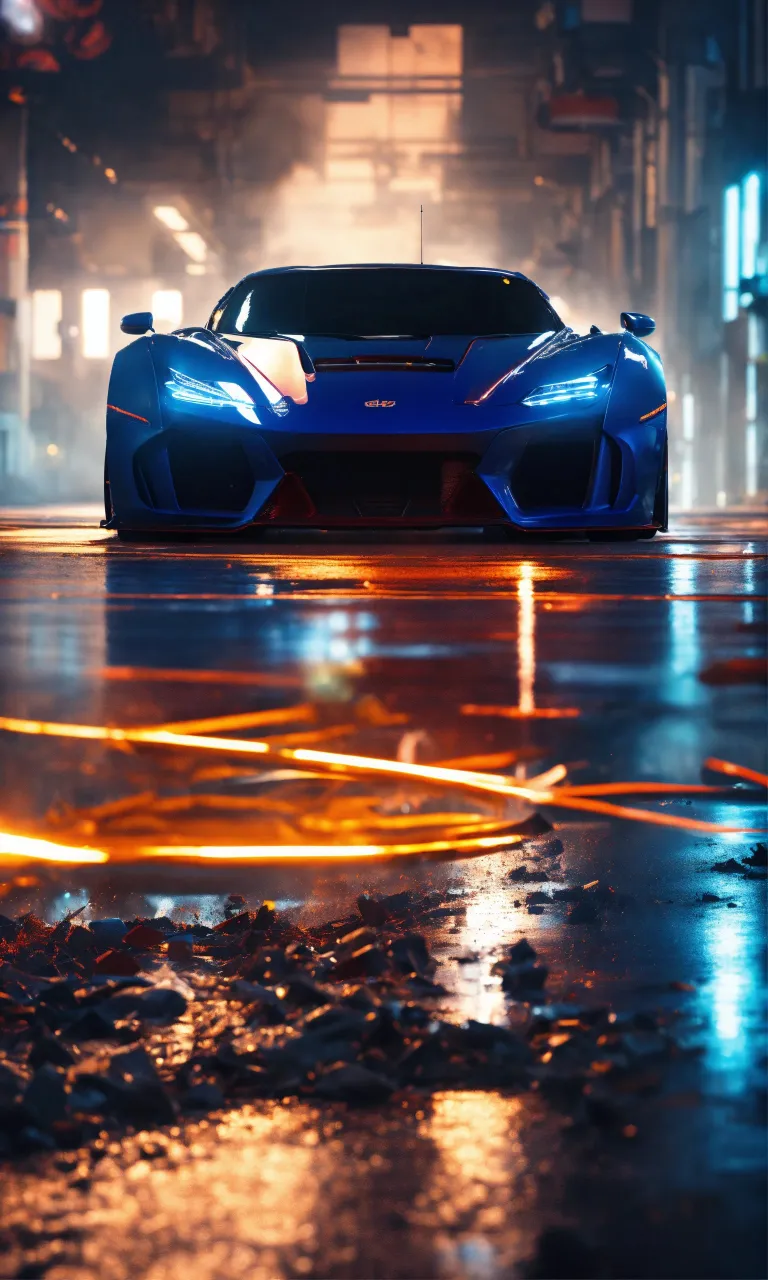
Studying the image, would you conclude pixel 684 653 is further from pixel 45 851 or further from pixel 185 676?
pixel 45 851

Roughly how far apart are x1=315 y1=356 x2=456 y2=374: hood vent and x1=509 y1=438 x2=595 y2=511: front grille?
334mm

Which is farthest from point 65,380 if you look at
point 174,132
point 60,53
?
point 60,53

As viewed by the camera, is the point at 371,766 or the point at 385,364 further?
the point at 385,364

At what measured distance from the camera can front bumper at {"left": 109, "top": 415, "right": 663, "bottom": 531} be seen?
4453mm

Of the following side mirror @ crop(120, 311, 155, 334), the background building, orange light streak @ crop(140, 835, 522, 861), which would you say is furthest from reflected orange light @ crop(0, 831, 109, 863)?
the background building

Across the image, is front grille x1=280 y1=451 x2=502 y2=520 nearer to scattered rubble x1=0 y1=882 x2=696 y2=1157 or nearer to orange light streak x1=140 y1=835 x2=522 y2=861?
orange light streak x1=140 y1=835 x2=522 y2=861

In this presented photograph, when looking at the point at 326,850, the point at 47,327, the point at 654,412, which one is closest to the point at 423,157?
the point at 47,327

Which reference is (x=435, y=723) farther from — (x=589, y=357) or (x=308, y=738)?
(x=589, y=357)

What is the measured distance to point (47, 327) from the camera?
45.4 metres

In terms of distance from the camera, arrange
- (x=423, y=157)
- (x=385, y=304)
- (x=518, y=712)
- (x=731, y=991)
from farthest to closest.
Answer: (x=423, y=157) < (x=385, y=304) < (x=518, y=712) < (x=731, y=991)

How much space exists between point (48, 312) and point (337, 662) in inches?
1773

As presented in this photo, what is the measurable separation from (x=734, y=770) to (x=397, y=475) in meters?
1.71

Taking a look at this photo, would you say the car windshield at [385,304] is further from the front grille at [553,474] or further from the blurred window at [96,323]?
the blurred window at [96,323]

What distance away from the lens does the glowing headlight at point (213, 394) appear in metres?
4.51
